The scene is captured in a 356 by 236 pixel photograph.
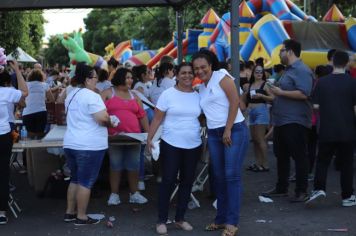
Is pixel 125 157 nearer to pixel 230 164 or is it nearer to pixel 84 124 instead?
pixel 84 124

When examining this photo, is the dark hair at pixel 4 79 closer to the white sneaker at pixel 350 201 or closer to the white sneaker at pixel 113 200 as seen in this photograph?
the white sneaker at pixel 113 200

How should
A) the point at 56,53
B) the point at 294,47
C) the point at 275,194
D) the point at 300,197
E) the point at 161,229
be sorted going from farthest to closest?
the point at 56,53 → the point at 275,194 → the point at 300,197 → the point at 294,47 → the point at 161,229

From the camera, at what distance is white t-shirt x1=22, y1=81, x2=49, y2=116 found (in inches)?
387

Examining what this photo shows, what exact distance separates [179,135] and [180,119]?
0.54 ft

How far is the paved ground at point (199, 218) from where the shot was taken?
6203mm

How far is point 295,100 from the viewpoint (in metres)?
7.12

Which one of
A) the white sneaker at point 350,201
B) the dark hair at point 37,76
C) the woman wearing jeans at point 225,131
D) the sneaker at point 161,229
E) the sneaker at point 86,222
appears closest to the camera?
the woman wearing jeans at point 225,131

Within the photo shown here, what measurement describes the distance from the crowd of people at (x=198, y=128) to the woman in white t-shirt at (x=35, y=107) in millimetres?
2397

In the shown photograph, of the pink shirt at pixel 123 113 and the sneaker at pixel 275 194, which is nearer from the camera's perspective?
the pink shirt at pixel 123 113

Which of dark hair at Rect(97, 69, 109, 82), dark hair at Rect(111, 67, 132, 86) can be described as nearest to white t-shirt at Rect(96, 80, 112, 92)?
dark hair at Rect(97, 69, 109, 82)

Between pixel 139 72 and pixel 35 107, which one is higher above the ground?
pixel 139 72

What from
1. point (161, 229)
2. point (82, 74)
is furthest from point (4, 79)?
point (161, 229)

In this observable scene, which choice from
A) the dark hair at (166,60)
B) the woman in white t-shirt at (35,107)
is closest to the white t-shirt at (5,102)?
the woman in white t-shirt at (35,107)

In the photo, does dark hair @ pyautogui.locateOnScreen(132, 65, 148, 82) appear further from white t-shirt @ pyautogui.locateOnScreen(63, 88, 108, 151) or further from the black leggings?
the black leggings
